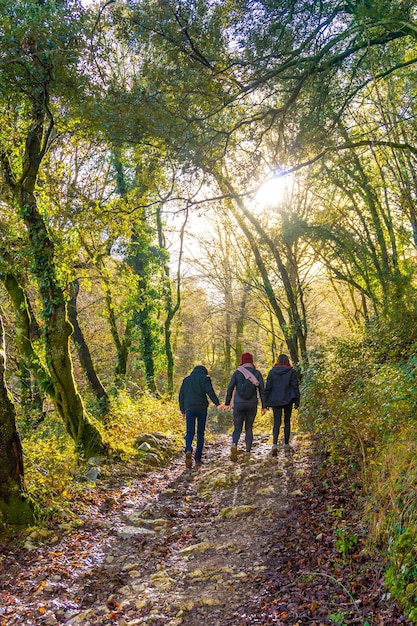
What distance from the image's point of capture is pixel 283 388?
909 centimetres

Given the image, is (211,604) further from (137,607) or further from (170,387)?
(170,387)

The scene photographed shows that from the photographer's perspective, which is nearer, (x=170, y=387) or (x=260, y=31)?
(x=260, y=31)

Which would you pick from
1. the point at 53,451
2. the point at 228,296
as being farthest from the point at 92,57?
the point at 228,296

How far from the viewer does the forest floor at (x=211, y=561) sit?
3852 millimetres

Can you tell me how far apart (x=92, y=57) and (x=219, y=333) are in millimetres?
21340

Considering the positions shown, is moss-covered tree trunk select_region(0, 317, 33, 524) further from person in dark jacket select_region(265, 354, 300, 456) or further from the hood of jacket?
the hood of jacket

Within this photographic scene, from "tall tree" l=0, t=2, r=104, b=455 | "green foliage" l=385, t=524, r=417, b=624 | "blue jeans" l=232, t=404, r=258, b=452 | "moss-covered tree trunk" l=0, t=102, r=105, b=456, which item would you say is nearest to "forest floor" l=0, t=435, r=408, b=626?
"green foliage" l=385, t=524, r=417, b=624

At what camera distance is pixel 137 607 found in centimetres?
418

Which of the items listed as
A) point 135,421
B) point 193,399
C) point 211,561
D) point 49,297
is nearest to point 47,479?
point 211,561

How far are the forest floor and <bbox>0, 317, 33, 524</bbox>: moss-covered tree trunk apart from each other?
0.38 meters

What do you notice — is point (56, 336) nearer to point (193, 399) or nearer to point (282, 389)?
point (193, 399)

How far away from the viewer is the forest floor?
3852 millimetres

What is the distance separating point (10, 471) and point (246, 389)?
15.1ft

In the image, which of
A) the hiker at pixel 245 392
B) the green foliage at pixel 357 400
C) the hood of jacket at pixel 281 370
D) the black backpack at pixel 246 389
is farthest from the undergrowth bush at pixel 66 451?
the green foliage at pixel 357 400
